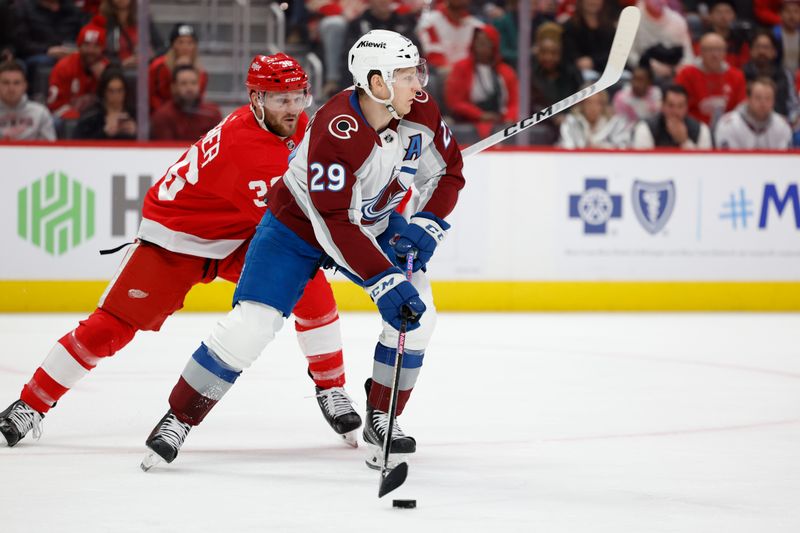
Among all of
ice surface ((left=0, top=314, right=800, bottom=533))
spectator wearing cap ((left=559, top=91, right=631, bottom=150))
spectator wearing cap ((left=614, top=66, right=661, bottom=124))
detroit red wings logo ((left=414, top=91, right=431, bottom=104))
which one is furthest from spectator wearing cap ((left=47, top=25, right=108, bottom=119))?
detroit red wings logo ((left=414, top=91, right=431, bottom=104))

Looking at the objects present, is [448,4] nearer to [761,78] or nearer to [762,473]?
[761,78]

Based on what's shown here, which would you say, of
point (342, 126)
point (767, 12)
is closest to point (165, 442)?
point (342, 126)

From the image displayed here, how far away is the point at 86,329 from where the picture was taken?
3584 mm

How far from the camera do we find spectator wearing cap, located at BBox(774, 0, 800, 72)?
795 centimetres

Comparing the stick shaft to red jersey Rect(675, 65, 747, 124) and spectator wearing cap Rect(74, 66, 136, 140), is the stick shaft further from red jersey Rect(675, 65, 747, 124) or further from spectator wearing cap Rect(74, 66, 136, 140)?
red jersey Rect(675, 65, 747, 124)

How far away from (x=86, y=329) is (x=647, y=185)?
4402 mm

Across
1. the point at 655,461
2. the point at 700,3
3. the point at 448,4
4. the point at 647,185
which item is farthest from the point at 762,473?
the point at 700,3

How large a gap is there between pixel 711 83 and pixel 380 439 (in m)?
5.17

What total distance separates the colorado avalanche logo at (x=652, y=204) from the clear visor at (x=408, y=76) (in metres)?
4.28

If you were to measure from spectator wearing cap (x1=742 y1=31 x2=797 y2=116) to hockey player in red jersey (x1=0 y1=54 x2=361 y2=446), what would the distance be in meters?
4.78

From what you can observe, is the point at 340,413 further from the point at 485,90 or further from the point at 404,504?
the point at 485,90

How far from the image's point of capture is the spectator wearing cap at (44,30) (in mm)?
7098

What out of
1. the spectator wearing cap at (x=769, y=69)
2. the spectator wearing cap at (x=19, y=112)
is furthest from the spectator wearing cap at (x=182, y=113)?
A: the spectator wearing cap at (x=769, y=69)

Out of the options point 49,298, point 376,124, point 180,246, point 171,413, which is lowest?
point 49,298
